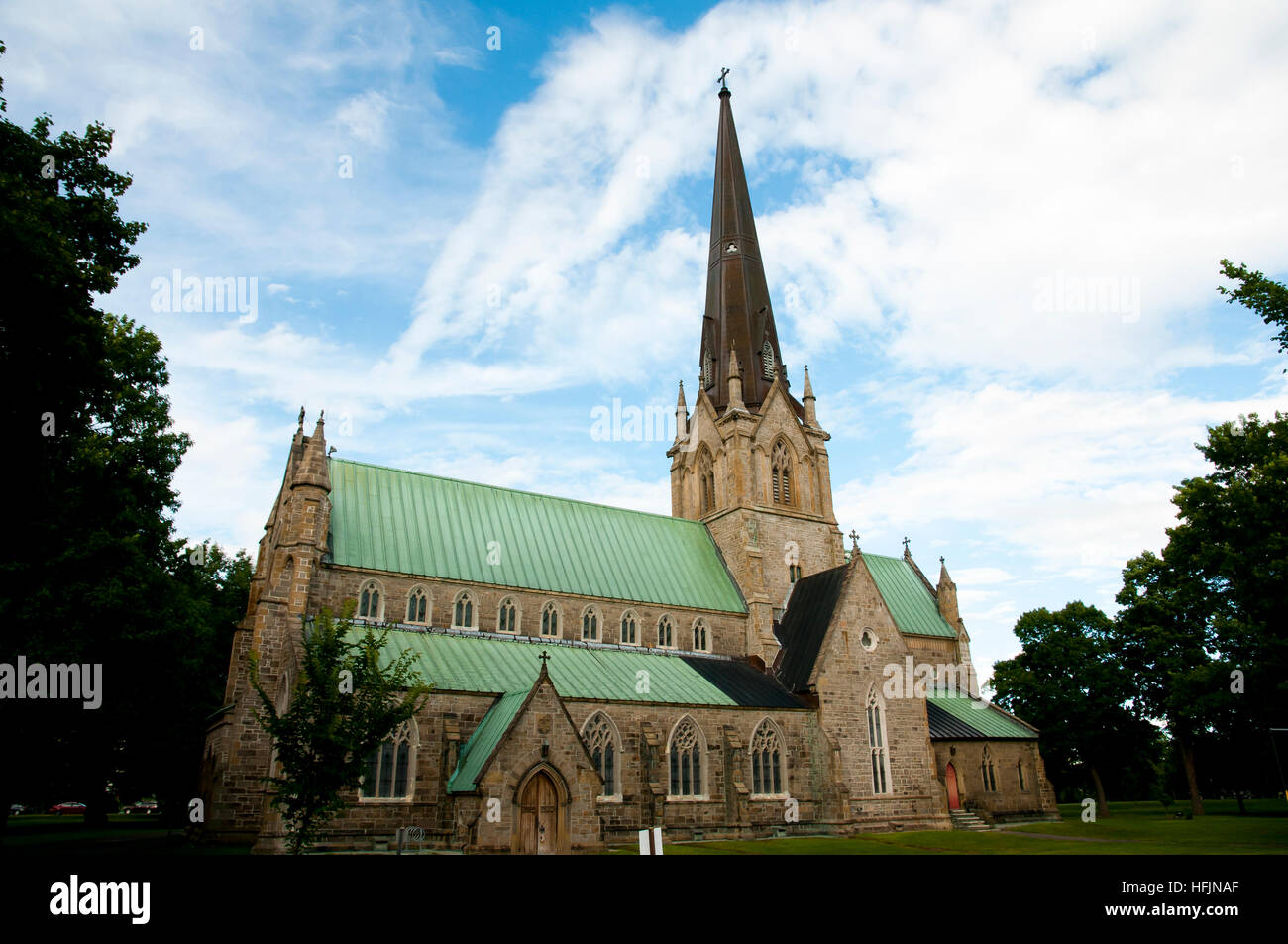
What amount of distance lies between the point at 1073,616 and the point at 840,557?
62.4ft

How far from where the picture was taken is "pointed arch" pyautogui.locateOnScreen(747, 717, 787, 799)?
1233 inches

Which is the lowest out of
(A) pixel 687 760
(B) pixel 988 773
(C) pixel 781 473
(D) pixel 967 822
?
(D) pixel 967 822

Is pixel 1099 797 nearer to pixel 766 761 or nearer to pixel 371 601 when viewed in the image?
pixel 766 761

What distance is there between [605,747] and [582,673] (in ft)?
9.97

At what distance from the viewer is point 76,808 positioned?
85312mm

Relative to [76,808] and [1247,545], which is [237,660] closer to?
[1247,545]

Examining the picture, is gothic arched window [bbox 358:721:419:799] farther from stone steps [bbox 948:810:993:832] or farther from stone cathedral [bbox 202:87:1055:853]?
stone steps [bbox 948:810:993:832]

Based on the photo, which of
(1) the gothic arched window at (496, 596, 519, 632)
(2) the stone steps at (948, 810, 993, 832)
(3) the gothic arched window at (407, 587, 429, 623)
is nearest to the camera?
(3) the gothic arched window at (407, 587, 429, 623)

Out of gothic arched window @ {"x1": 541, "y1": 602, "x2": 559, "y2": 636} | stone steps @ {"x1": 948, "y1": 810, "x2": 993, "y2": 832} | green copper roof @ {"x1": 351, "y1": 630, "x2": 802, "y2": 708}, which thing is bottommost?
stone steps @ {"x1": 948, "y1": 810, "x2": 993, "y2": 832}

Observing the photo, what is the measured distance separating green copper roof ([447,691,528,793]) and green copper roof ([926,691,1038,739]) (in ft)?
76.4

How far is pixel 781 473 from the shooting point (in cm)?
4472

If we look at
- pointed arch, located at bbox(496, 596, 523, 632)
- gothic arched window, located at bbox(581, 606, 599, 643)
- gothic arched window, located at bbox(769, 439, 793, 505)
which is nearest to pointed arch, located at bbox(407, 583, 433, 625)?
pointed arch, located at bbox(496, 596, 523, 632)

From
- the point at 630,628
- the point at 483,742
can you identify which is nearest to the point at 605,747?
the point at 483,742
